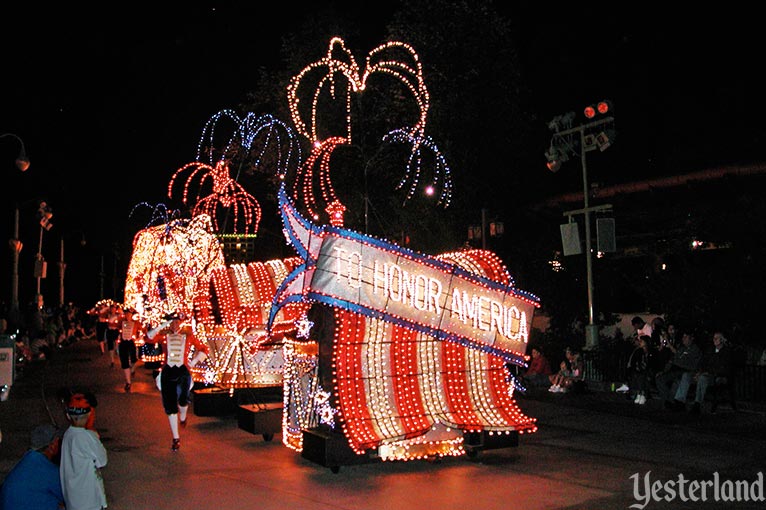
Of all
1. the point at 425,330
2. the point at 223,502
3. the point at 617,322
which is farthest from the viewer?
the point at 617,322

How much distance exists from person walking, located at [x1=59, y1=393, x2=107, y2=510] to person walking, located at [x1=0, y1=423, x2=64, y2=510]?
93 millimetres

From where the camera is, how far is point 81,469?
19.9 ft

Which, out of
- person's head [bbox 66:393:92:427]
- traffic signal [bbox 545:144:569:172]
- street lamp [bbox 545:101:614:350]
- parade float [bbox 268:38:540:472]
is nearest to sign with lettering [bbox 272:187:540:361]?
parade float [bbox 268:38:540:472]

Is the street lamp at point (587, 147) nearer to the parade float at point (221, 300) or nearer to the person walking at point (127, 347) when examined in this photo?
the parade float at point (221, 300)

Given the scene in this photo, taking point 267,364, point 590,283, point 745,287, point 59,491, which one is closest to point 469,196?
point 590,283

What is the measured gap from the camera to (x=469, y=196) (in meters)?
25.6

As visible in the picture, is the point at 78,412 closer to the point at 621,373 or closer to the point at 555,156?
the point at 621,373

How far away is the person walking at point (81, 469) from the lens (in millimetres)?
6020

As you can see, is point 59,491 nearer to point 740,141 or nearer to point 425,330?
point 425,330

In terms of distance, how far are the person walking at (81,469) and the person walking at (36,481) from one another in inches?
3.7

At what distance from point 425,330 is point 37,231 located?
43.3 metres

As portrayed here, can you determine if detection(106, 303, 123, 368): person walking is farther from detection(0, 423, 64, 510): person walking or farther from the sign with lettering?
detection(0, 423, 64, 510): person walking

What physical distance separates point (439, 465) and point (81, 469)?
17.6 ft

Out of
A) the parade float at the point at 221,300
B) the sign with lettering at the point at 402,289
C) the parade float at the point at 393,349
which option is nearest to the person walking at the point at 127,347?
the parade float at the point at 221,300
